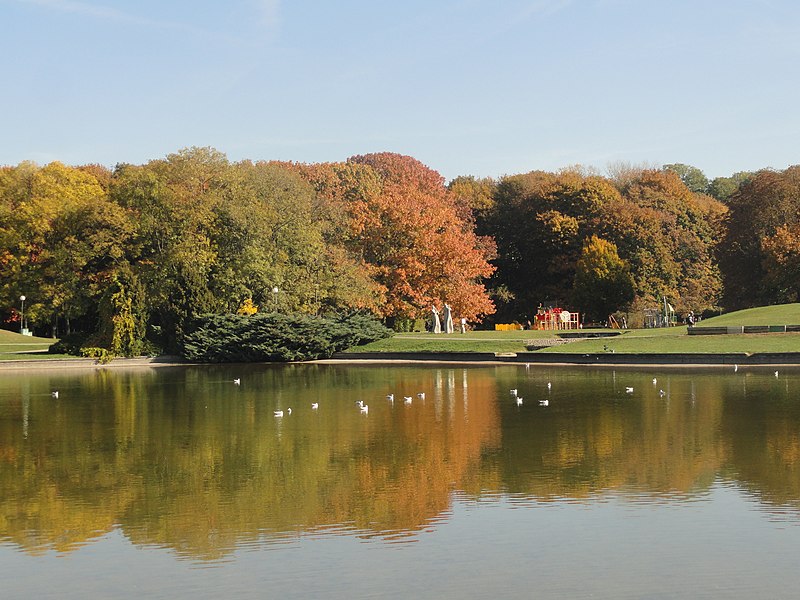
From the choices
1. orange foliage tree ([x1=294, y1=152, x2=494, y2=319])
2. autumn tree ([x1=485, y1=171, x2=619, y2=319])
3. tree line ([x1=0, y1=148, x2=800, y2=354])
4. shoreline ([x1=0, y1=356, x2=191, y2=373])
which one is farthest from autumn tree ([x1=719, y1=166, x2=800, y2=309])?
shoreline ([x1=0, y1=356, x2=191, y2=373])

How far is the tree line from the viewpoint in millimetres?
51969

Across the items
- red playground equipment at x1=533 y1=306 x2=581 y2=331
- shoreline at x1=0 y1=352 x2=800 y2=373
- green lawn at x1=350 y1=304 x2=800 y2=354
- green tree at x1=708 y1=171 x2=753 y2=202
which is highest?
green tree at x1=708 y1=171 x2=753 y2=202

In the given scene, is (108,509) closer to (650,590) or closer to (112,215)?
(650,590)

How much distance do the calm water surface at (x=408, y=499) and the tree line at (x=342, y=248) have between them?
24.4 meters

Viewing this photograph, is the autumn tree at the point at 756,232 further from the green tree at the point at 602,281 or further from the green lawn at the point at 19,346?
the green lawn at the point at 19,346

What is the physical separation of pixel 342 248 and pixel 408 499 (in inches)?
1769

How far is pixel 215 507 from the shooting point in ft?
45.7

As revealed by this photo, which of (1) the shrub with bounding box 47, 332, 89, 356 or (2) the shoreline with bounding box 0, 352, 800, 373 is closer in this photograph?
(2) the shoreline with bounding box 0, 352, 800, 373

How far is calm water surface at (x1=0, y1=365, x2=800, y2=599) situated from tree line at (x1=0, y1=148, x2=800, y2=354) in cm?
2436

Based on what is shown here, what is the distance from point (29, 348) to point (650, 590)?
47.9 m

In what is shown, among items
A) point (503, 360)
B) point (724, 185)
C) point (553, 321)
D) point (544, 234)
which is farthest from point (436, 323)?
point (724, 185)

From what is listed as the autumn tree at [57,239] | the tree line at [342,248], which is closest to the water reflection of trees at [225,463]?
the tree line at [342,248]

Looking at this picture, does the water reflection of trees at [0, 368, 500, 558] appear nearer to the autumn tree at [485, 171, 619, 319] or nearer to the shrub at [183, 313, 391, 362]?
the shrub at [183, 313, 391, 362]

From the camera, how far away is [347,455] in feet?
59.7
